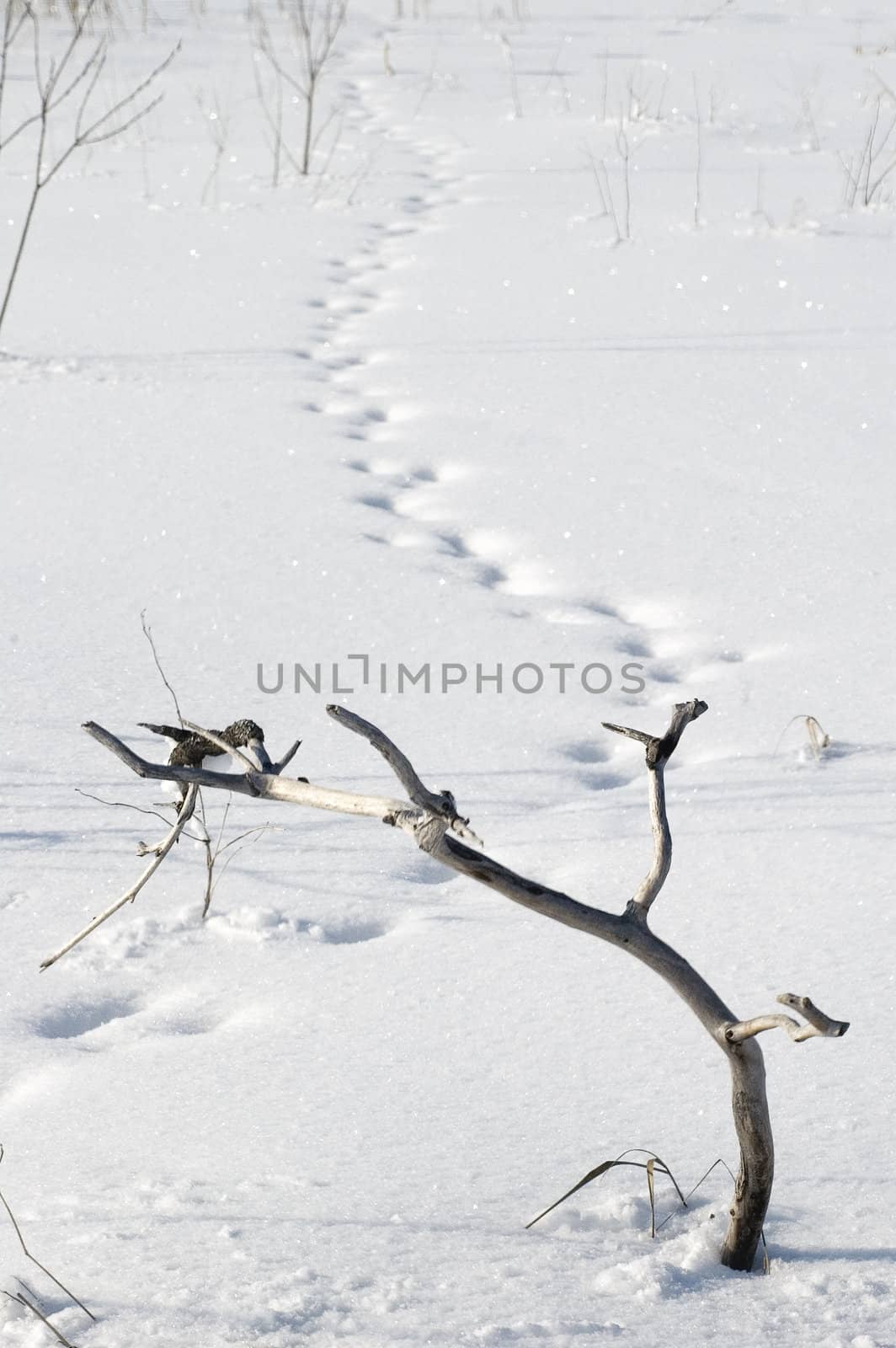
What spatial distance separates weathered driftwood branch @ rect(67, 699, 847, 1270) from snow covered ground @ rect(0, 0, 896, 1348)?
86mm

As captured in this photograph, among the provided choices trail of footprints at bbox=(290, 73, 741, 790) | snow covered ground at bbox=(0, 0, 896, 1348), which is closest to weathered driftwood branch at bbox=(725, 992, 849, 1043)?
snow covered ground at bbox=(0, 0, 896, 1348)

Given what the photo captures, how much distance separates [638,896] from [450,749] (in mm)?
1040

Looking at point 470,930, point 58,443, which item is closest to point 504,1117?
point 470,930

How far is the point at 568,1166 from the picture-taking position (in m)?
1.04

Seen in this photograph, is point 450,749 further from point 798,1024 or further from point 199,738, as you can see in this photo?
point 798,1024

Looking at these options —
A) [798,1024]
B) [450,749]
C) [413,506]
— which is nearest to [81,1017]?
[450,749]

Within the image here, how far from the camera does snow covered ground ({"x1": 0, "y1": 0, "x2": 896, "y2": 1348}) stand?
3.11ft

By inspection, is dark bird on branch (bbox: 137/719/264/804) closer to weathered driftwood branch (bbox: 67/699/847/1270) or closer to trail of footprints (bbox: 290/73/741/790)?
weathered driftwood branch (bbox: 67/699/847/1270)

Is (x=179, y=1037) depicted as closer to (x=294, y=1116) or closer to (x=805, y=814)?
(x=294, y=1116)

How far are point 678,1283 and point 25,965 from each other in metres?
0.76

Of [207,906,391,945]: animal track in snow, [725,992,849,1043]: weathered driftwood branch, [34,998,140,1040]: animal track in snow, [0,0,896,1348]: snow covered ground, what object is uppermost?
[725,992,849,1043]: weathered driftwood branch

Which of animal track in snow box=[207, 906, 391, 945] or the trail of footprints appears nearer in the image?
animal track in snow box=[207, 906, 391, 945]

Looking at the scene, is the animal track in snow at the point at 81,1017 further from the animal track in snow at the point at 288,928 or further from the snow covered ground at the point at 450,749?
the animal track in snow at the point at 288,928

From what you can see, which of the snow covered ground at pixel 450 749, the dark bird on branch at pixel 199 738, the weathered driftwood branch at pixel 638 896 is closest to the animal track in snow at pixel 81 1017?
the snow covered ground at pixel 450 749
